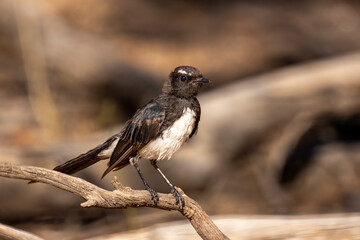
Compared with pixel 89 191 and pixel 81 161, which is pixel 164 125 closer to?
pixel 81 161

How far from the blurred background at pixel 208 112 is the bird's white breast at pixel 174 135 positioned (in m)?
2.25

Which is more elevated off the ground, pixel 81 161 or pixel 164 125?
pixel 164 125

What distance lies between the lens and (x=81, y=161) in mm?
4355

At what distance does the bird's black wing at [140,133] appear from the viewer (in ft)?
14.8

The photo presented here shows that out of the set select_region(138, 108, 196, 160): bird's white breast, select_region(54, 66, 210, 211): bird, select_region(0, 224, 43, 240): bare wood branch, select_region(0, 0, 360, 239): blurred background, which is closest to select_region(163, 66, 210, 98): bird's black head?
select_region(54, 66, 210, 211): bird

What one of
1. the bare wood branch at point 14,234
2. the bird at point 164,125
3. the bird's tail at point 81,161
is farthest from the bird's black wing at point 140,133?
the bare wood branch at point 14,234

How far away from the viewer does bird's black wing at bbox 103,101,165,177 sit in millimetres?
4504

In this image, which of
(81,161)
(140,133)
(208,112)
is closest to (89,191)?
(81,161)

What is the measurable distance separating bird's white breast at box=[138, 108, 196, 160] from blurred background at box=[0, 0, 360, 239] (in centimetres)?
225

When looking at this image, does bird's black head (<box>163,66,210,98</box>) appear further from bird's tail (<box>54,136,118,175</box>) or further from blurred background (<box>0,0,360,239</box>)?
blurred background (<box>0,0,360,239</box>)

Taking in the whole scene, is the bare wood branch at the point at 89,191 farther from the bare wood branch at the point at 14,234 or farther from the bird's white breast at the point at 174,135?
the bird's white breast at the point at 174,135

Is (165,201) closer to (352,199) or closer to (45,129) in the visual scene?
(352,199)

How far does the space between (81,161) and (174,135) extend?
2.28 feet

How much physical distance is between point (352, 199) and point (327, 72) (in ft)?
6.43
